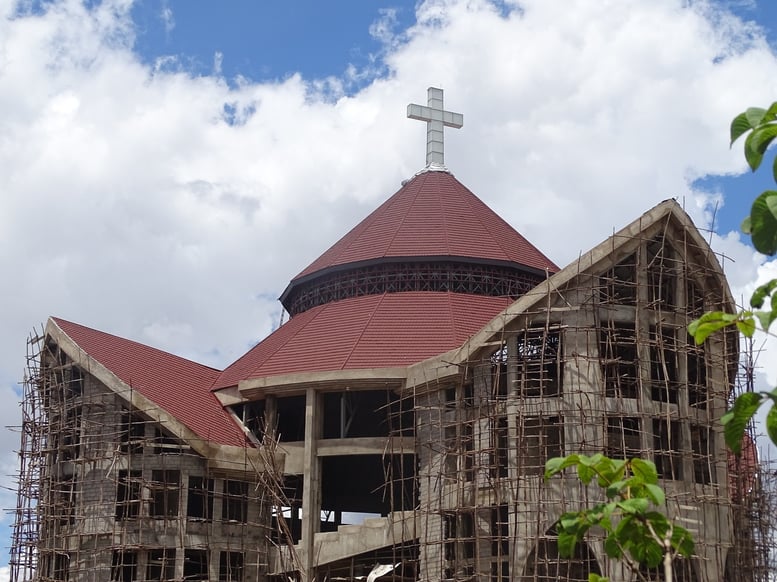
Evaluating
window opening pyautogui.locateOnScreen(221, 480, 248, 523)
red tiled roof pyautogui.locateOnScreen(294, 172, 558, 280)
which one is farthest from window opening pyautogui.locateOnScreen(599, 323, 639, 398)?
window opening pyautogui.locateOnScreen(221, 480, 248, 523)

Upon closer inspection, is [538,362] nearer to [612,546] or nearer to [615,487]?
[612,546]

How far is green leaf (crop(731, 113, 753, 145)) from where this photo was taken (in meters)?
7.97

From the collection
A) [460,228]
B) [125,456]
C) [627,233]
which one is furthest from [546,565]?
[460,228]

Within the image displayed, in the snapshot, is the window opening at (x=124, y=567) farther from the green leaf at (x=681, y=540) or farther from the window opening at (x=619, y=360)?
the green leaf at (x=681, y=540)

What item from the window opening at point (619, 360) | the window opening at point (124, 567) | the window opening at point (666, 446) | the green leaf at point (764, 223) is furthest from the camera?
the window opening at point (124, 567)

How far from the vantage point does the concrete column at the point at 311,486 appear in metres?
35.6

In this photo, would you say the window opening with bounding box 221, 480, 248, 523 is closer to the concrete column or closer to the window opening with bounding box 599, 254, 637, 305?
the concrete column

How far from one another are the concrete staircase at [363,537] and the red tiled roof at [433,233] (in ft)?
33.1

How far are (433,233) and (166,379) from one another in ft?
34.4

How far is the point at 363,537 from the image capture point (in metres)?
34.7

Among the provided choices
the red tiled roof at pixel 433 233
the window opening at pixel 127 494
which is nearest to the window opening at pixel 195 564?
the window opening at pixel 127 494

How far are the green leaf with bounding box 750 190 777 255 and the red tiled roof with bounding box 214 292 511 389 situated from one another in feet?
92.8

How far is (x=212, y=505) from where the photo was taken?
3669 centimetres

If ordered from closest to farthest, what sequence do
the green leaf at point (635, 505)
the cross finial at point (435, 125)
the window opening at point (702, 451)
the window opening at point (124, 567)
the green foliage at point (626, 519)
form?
the green leaf at point (635, 505)
the green foliage at point (626, 519)
the window opening at point (702, 451)
the window opening at point (124, 567)
the cross finial at point (435, 125)
